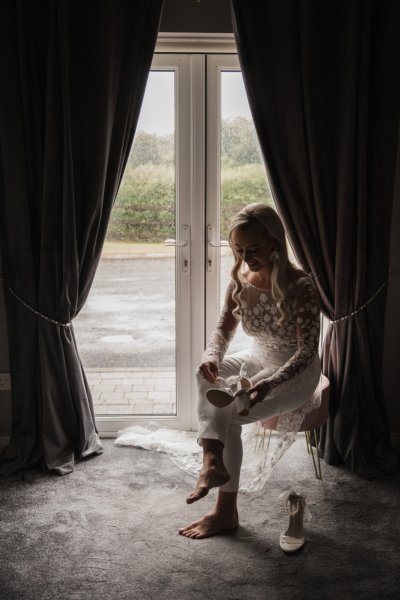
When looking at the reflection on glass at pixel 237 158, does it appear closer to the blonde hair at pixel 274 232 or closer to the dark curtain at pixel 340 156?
the dark curtain at pixel 340 156

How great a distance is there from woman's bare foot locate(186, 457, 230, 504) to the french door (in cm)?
112

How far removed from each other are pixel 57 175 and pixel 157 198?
1.82 ft

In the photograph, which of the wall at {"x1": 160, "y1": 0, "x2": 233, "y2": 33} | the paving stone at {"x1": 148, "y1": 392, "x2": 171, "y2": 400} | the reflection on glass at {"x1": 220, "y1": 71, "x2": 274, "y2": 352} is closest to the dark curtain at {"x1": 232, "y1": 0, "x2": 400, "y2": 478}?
the wall at {"x1": 160, "y1": 0, "x2": 233, "y2": 33}

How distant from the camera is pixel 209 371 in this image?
249 cm

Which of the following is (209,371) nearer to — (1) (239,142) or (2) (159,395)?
(2) (159,395)

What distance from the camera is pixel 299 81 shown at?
2.89m

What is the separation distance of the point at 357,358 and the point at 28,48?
6.63 ft

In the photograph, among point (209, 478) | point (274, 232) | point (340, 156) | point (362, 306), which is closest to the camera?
point (209, 478)

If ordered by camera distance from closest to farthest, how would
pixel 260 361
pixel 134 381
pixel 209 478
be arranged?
1. pixel 209 478
2. pixel 260 361
3. pixel 134 381

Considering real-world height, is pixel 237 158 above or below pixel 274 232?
above

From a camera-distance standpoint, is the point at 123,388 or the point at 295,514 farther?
the point at 123,388

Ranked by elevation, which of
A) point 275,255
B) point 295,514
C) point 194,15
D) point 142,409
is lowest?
point 295,514

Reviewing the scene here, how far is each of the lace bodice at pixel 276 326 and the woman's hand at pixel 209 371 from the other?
4 centimetres

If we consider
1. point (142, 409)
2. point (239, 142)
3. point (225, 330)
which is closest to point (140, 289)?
point (142, 409)
